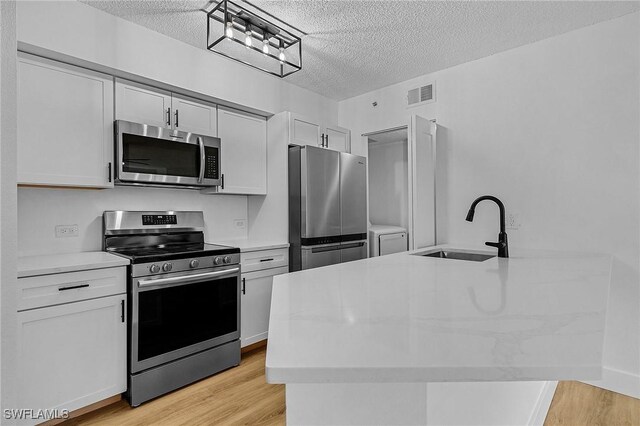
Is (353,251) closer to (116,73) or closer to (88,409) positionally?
(88,409)

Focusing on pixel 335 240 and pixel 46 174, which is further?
pixel 335 240

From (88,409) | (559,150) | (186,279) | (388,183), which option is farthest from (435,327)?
(388,183)

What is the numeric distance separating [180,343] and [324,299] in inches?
67.5

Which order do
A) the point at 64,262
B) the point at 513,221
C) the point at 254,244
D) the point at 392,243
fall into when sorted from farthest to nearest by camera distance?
1. the point at 392,243
2. the point at 254,244
3. the point at 513,221
4. the point at 64,262

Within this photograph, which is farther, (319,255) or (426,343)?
(319,255)

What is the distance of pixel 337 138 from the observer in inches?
152

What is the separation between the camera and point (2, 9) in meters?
0.73

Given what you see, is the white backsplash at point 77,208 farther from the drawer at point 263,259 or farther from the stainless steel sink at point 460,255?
the stainless steel sink at point 460,255

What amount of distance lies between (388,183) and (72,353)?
12.8 ft

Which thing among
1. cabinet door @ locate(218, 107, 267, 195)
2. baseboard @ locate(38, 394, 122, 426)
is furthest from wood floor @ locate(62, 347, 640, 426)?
cabinet door @ locate(218, 107, 267, 195)

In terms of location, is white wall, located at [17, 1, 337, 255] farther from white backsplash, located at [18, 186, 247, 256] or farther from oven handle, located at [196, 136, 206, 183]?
oven handle, located at [196, 136, 206, 183]

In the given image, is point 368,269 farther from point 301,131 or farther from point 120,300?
point 301,131

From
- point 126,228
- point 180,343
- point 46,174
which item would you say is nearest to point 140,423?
point 180,343

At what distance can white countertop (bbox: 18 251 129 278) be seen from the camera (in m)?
1.80
